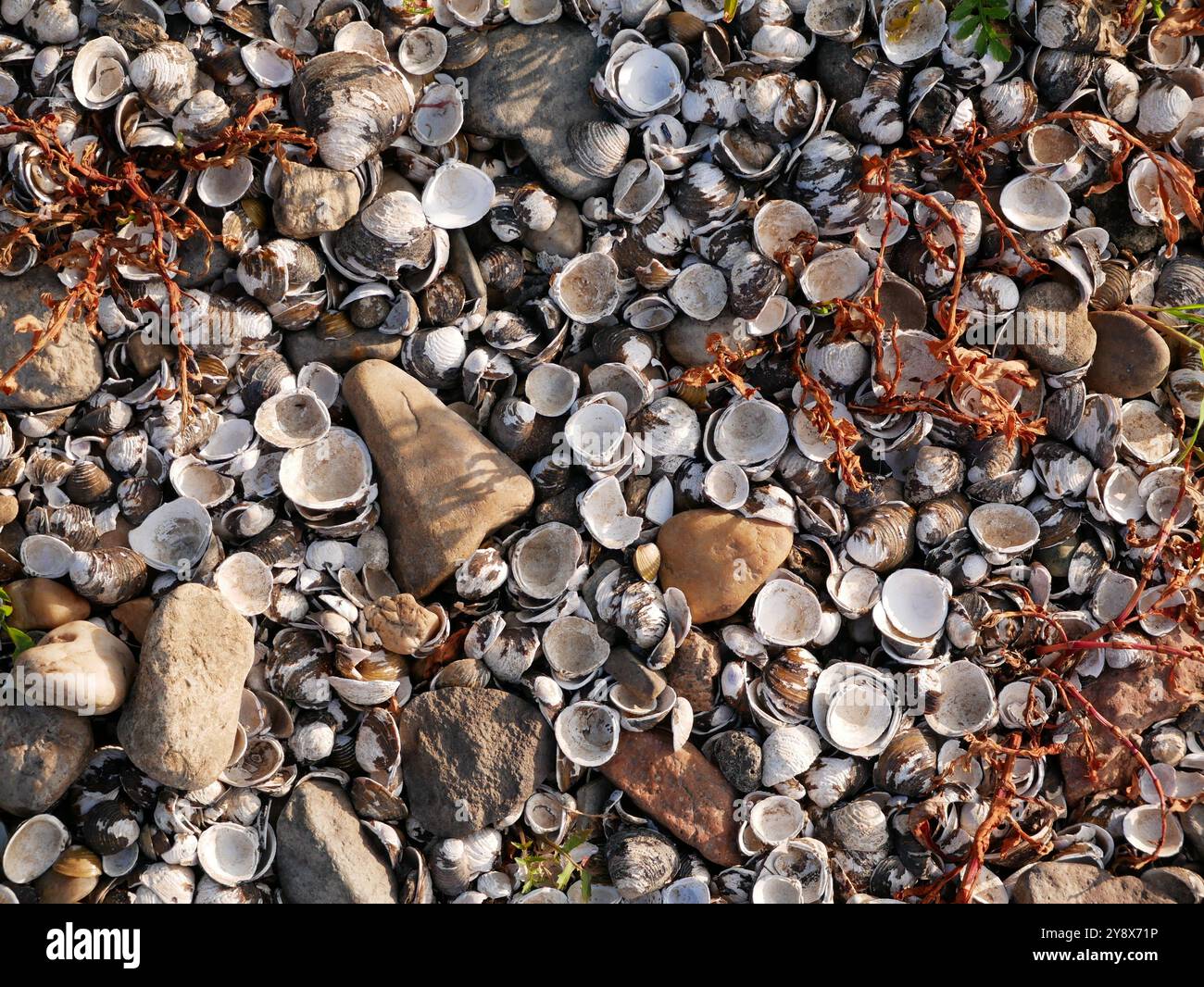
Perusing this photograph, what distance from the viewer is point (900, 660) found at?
415cm

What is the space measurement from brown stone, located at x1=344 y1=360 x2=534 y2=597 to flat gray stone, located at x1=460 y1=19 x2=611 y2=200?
1.11 meters

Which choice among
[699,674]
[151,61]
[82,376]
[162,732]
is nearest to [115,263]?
[82,376]

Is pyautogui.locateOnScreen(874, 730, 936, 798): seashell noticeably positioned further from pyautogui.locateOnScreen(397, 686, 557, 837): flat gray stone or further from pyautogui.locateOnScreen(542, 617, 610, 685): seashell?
pyautogui.locateOnScreen(397, 686, 557, 837): flat gray stone

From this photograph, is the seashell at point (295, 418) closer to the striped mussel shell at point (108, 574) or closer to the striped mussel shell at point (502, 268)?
the striped mussel shell at point (108, 574)

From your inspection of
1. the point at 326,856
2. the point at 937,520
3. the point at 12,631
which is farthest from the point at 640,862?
the point at 12,631

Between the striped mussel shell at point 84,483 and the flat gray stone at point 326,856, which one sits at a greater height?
the striped mussel shell at point 84,483

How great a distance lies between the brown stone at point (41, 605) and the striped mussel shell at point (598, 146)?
2681 mm

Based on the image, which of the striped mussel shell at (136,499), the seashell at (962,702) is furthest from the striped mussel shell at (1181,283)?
the striped mussel shell at (136,499)

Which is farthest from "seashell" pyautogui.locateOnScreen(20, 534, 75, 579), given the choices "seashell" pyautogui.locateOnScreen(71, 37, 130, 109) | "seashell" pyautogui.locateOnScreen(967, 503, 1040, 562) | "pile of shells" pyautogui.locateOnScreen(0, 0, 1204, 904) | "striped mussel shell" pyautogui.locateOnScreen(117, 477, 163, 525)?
"seashell" pyautogui.locateOnScreen(967, 503, 1040, 562)

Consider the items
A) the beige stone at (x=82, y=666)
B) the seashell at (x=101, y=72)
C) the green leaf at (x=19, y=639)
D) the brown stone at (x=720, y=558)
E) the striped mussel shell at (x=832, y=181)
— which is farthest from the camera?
the striped mussel shell at (x=832, y=181)

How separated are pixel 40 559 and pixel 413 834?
1.80 metres

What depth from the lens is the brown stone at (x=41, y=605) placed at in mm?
3816

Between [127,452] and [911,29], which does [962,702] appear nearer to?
[911,29]

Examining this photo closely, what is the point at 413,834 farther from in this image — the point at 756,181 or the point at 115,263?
the point at 756,181
